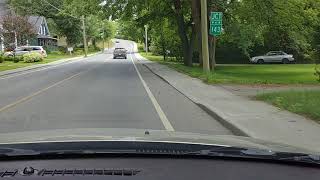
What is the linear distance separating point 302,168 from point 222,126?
413 inches

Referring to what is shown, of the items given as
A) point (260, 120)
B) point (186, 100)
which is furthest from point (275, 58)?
point (260, 120)

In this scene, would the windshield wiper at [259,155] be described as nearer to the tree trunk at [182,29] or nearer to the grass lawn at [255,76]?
the grass lawn at [255,76]

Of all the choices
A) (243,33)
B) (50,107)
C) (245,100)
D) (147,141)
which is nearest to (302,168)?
(147,141)

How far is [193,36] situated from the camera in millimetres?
48906

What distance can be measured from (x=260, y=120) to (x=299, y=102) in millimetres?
3460

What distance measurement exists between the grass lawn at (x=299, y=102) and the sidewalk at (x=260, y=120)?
0.87ft

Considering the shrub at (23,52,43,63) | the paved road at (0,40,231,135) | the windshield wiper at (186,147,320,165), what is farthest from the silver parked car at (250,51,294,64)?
the windshield wiper at (186,147,320,165)

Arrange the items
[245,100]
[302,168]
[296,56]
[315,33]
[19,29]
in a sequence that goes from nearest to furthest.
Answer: [302,168], [245,100], [315,33], [296,56], [19,29]

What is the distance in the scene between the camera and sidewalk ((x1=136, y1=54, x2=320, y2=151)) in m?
11.8

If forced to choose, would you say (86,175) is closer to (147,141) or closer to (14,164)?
(14,164)

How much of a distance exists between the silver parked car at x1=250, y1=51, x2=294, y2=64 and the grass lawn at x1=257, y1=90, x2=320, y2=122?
150ft

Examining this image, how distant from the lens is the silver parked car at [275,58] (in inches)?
2589

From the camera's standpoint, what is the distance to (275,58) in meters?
66.0

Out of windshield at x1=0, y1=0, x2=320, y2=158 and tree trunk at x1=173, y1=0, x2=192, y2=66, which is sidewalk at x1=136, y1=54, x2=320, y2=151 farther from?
tree trunk at x1=173, y1=0, x2=192, y2=66
